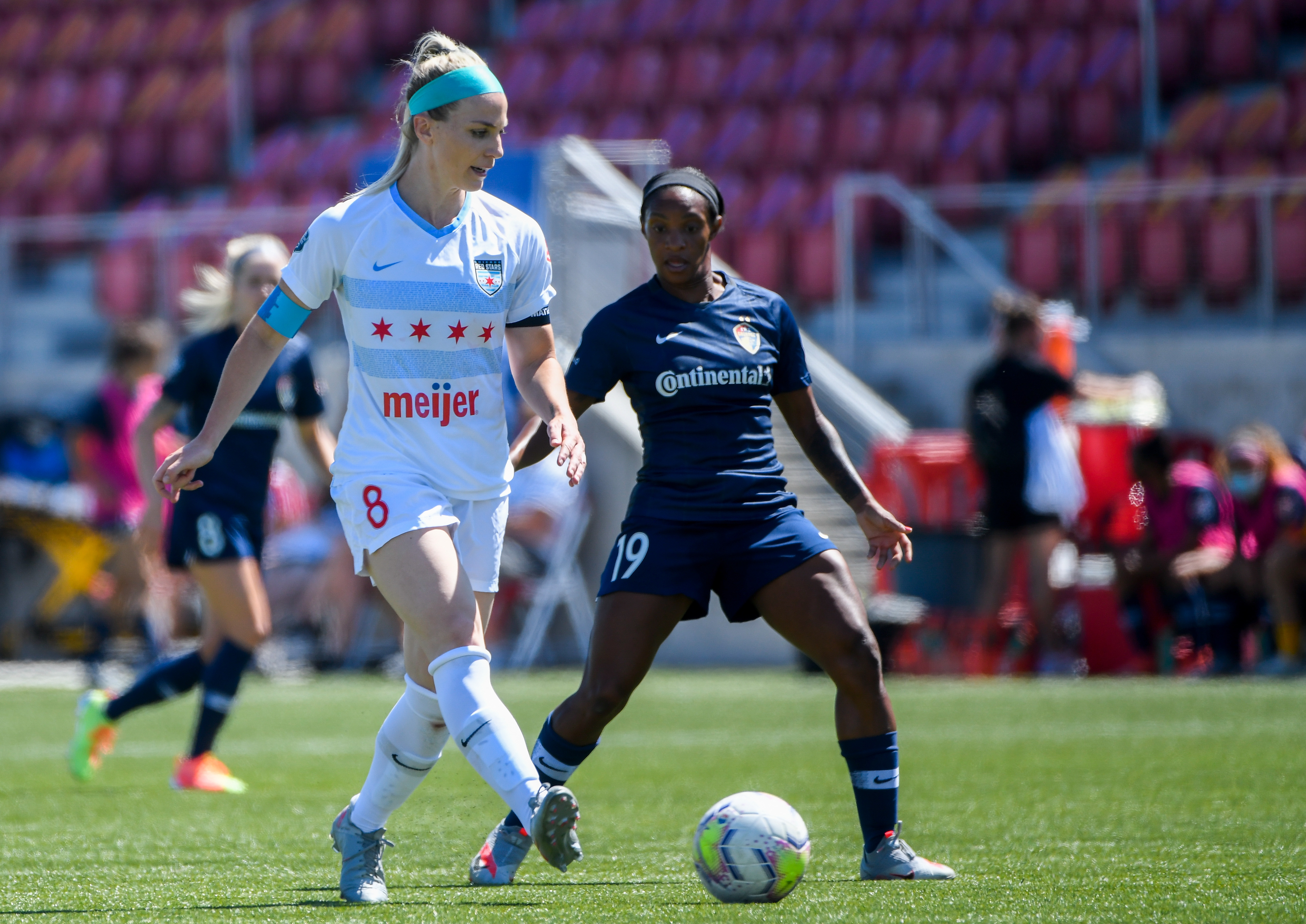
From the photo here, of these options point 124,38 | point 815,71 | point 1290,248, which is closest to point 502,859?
point 1290,248

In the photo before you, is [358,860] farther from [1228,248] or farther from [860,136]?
[860,136]

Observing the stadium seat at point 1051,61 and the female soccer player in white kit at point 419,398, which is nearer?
the female soccer player in white kit at point 419,398

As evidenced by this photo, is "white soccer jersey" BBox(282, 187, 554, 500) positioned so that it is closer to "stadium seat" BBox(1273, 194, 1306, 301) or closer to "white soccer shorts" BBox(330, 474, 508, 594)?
"white soccer shorts" BBox(330, 474, 508, 594)

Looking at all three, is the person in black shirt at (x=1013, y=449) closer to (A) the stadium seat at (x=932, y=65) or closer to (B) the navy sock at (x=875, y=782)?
(A) the stadium seat at (x=932, y=65)

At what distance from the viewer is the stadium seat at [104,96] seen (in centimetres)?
2217

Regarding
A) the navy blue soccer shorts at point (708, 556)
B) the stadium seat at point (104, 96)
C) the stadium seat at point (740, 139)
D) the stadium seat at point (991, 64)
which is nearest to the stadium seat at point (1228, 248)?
the stadium seat at point (991, 64)

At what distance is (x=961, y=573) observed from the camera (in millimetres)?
12789

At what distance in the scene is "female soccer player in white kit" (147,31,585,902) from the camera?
14.5 ft

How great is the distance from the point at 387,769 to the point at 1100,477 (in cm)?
924

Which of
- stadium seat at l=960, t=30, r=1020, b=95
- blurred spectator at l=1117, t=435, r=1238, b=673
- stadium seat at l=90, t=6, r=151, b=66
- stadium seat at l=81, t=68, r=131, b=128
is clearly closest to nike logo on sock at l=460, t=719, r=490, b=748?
blurred spectator at l=1117, t=435, r=1238, b=673

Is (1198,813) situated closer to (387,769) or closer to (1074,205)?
(387,769)

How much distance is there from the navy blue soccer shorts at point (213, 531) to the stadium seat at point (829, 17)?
43.1 ft

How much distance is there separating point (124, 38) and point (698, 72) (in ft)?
26.8

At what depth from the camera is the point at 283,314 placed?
454 centimetres
